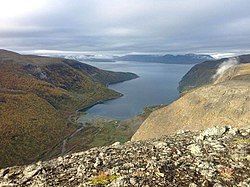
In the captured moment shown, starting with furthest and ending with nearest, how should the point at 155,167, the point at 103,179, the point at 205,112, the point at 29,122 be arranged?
the point at 29,122 < the point at 205,112 < the point at 155,167 < the point at 103,179

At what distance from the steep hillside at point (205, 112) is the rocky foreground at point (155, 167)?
26134 mm

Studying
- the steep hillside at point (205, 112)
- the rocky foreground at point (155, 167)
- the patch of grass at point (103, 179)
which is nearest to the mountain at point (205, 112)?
the steep hillside at point (205, 112)

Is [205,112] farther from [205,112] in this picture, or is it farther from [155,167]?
[155,167]

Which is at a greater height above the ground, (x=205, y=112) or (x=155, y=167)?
(x=155, y=167)

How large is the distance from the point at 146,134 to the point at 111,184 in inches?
1480

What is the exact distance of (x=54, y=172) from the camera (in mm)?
12867

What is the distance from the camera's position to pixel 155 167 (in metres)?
12.1

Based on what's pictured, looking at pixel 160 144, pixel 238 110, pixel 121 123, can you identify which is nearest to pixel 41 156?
pixel 121 123

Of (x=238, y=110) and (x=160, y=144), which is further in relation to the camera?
(x=238, y=110)

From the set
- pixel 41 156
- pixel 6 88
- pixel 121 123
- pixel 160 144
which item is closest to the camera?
Answer: pixel 160 144

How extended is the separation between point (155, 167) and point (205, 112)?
33970 millimetres

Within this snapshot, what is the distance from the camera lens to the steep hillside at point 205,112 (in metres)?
41.0

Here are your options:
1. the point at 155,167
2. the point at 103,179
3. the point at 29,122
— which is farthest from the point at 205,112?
the point at 29,122

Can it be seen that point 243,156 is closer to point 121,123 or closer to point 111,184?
point 111,184
